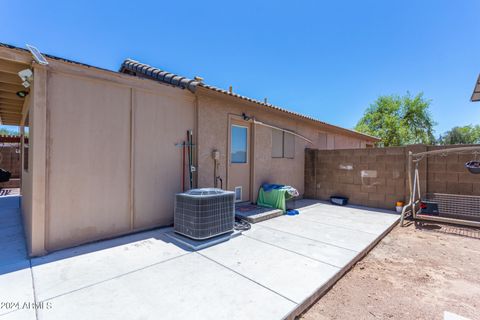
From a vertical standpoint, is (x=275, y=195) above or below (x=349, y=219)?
above

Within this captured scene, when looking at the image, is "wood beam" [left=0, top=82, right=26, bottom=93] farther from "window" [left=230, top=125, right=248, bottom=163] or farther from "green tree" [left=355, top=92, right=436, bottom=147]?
"green tree" [left=355, top=92, right=436, bottom=147]

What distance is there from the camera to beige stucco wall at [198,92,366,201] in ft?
17.7

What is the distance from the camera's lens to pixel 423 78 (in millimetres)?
18125

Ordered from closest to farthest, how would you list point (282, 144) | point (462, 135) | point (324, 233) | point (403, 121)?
point (324, 233), point (282, 144), point (403, 121), point (462, 135)

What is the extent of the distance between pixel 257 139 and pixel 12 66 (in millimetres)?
5366

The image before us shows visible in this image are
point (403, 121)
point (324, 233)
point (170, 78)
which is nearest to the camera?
point (324, 233)

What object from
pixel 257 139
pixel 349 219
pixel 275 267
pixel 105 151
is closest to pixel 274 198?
pixel 257 139

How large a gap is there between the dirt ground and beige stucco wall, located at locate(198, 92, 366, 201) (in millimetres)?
3586

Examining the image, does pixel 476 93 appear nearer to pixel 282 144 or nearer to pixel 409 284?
pixel 282 144

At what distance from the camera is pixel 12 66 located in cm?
348

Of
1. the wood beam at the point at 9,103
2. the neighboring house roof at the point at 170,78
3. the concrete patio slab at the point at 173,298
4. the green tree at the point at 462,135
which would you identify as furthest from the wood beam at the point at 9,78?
the green tree at the point at 462,135

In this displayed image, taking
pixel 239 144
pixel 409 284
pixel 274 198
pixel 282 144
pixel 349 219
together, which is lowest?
pixel 409 284

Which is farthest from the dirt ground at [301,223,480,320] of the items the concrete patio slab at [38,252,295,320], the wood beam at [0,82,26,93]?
the wood beam at [0,82,26,93]

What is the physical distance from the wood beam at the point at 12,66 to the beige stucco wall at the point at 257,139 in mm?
3051
